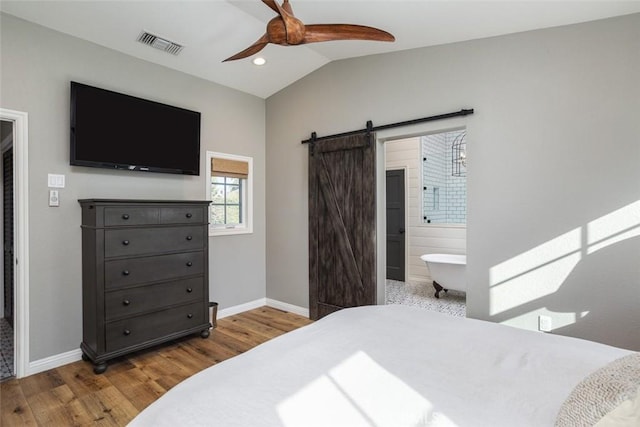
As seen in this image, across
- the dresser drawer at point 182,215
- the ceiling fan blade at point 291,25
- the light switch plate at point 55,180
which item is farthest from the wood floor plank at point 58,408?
the ceiling fan blade at point 291,25

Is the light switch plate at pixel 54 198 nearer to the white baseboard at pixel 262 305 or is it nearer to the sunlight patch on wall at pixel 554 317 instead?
the white baseboard at pixel 262 305

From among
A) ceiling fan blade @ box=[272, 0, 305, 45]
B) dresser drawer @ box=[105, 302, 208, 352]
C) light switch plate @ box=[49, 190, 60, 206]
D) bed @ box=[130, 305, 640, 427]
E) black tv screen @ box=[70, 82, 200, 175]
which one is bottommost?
dresser drawer @ box=[105, 302, 208, 352]

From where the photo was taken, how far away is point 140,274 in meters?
2.87

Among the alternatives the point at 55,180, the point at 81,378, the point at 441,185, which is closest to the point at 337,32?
the point at 55,180

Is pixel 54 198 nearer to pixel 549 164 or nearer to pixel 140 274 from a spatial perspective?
pixel 140 274

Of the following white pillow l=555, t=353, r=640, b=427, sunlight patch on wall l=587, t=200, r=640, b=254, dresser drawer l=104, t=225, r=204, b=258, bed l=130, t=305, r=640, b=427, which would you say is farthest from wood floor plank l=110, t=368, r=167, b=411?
sunlight patch on wall l=587, t=200, r=640, b=254

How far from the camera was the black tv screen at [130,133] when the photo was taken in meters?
2.79

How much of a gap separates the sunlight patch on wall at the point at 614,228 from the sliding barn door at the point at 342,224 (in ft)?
5.78

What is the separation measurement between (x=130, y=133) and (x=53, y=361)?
204cm

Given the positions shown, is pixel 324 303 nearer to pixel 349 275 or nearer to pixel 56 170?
pixel 349 275

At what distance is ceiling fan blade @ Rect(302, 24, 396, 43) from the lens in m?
1.96

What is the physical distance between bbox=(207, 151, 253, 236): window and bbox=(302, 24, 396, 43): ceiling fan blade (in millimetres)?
2252

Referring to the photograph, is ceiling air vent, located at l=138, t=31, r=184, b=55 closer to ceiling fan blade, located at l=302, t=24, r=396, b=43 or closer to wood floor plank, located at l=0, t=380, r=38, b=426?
ceiling fan blade, located at l=302, t=24, r=396, b=43

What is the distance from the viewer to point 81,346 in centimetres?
288
